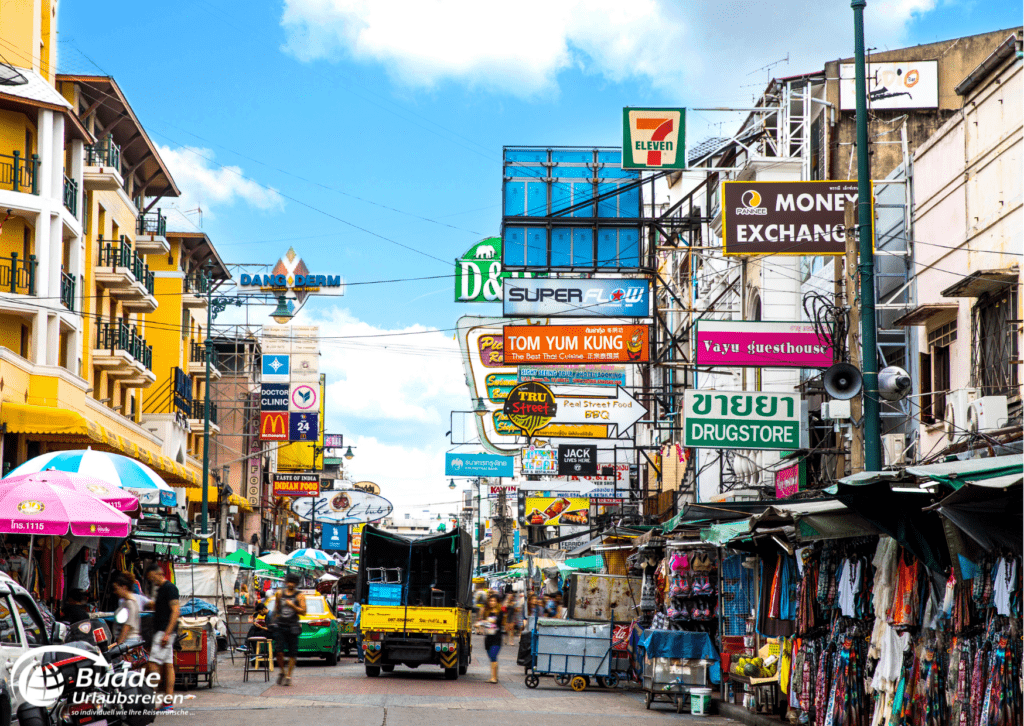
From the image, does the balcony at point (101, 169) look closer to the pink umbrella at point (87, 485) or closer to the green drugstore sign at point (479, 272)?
the green drugstore sign at point (479, 272)

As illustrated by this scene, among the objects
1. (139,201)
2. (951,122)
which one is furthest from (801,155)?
(139,201)

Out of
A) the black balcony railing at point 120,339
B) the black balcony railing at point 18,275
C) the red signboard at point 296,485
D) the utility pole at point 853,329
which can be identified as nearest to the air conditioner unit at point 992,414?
the utility pole at point 853,329

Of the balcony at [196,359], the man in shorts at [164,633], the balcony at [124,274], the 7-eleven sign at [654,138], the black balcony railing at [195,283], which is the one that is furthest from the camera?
the balcony at [196,359]

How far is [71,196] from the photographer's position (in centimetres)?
3731

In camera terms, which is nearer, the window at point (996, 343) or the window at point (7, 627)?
the window at point (7, 627)

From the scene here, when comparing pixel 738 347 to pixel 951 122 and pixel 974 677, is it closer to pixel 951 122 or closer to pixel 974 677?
pixel 951 122

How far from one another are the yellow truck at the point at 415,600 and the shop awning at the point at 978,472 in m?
16.5

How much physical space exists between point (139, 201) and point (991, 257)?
38762mm

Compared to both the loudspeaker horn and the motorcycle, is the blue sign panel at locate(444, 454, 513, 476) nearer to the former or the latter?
the loudspeaker horn

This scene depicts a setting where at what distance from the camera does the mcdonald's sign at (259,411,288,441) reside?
195ft

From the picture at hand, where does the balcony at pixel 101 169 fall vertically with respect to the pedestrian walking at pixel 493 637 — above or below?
above

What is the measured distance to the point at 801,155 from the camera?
1236 inches

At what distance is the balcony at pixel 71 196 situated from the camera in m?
37.0

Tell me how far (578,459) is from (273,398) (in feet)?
79.2
